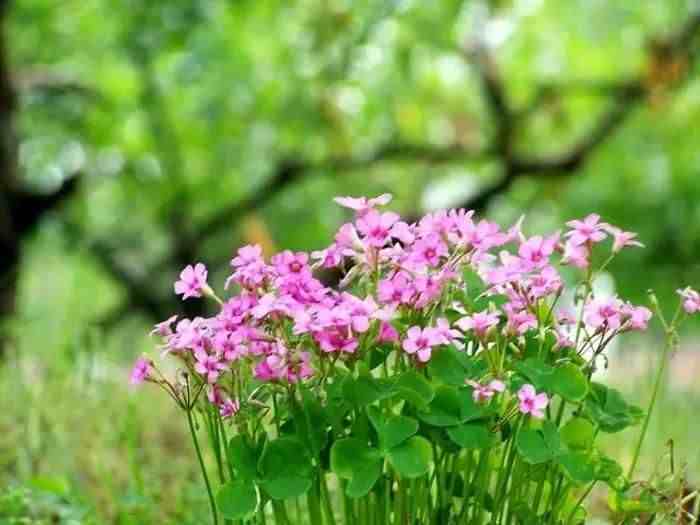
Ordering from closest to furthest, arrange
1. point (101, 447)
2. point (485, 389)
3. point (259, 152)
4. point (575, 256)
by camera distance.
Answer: point (485, 389) < point (575, 256) < point (101, 447) < point (259, 152)

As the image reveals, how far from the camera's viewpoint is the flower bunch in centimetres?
140

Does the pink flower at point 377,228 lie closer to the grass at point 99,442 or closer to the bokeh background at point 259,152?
the grass at point 99,442

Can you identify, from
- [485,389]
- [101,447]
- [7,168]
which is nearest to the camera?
[485,389]

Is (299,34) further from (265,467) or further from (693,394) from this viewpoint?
(265,467)

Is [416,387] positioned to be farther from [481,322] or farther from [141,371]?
[141,371]

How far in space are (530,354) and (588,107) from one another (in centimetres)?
928

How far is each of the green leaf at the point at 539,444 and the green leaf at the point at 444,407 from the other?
0.09m

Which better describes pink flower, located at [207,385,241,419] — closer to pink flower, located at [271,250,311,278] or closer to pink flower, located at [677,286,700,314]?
pink flower, located at [271,250,311,278]

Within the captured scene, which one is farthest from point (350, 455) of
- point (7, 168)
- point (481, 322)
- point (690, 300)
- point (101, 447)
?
point (7, 168)

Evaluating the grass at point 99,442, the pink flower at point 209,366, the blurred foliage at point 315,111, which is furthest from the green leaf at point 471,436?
the blurred foliage at point 315,111

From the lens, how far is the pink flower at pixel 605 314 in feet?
Result: 4.80

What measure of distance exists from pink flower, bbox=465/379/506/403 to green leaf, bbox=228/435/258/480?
0.31 m

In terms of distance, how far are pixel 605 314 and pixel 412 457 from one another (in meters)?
0.32

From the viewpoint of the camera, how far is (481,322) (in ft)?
4.58
